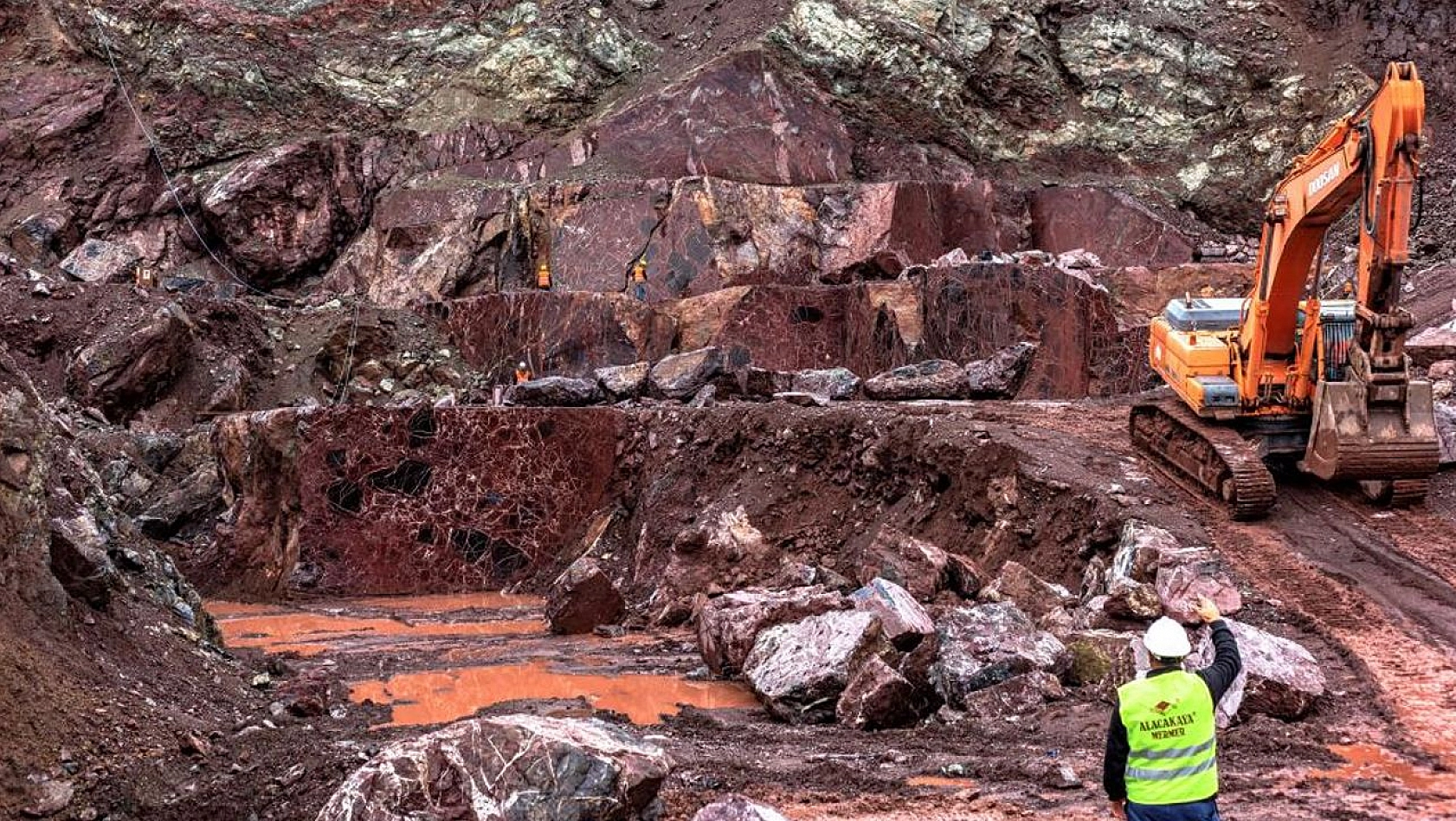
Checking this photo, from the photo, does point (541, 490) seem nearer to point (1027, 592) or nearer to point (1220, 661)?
point (1027, 592)

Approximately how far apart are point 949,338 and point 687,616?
9.02 metres

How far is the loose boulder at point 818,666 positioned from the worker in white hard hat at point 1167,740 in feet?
12.2

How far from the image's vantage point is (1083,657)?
28.8ft

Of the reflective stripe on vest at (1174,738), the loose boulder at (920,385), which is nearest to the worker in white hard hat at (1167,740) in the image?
the reflective stripe on vest at (1174,738)

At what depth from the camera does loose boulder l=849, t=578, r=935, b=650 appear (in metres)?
8.84

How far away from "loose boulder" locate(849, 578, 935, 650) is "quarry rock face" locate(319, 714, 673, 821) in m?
3.07

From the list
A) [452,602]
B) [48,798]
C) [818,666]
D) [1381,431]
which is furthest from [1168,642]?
[452,602]

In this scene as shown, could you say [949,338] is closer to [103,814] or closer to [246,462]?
[246,462]

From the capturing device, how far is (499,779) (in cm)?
580

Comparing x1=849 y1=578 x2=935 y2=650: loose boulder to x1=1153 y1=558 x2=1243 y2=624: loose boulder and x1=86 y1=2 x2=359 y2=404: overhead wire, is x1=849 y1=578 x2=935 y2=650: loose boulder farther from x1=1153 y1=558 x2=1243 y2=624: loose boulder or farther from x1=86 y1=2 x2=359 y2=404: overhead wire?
x1=86 y1=2 x2=359 y2=404: overhead wire

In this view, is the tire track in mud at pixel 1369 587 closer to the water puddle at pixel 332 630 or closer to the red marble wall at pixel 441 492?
the water puddle at pixel 332 630

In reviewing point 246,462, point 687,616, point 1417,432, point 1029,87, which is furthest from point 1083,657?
point 1029,87

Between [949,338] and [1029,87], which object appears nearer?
[949,338]

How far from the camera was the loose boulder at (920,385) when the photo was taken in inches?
702
